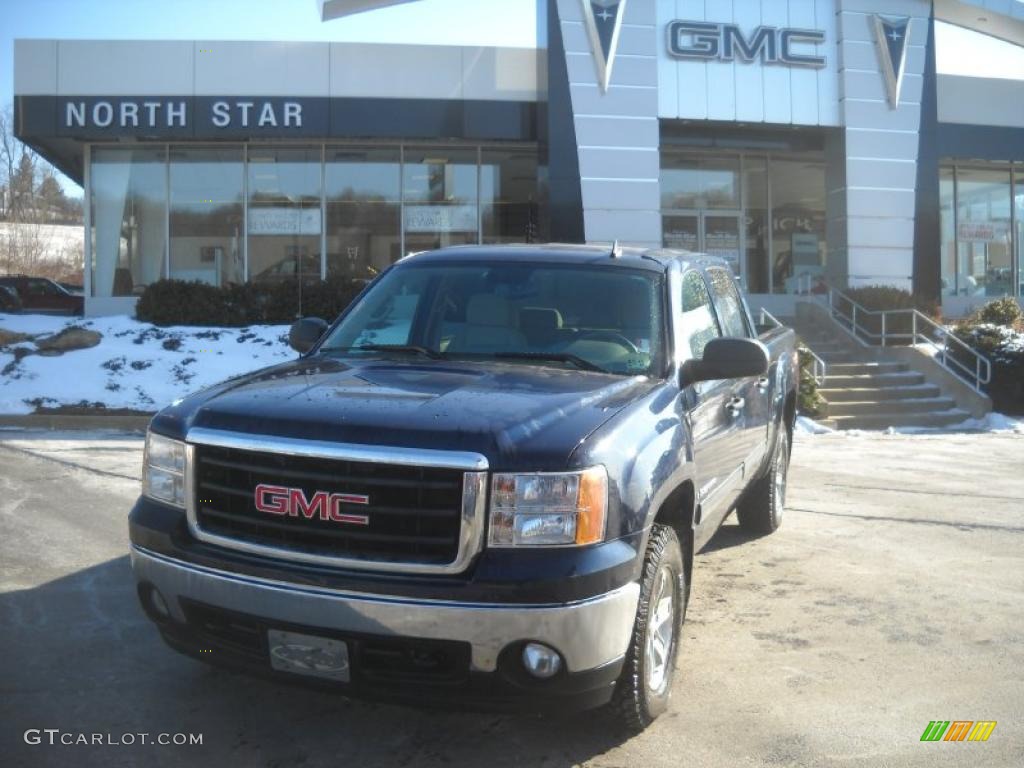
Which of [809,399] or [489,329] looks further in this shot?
[809,399]

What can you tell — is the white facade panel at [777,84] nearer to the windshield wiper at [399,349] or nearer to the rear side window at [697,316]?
the rear side window at [697,316]

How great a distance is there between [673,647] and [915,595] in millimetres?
2388

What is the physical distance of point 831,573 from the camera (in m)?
5.89

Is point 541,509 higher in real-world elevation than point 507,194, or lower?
lower

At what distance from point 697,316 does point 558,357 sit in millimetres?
964

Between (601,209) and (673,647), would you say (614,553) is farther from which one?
(601,209)

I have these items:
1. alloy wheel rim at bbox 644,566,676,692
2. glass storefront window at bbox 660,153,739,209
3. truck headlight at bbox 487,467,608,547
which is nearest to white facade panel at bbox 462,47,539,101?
glass storefront window at bbox 660,153,739,209

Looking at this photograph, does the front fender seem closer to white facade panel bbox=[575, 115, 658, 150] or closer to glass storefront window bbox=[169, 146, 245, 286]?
Result: white facade panel bbox=[575, 115, 658, 150]

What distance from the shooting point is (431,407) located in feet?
10.5

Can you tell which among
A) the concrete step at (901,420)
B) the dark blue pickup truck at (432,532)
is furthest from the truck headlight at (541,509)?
the concrete step at (901,420)

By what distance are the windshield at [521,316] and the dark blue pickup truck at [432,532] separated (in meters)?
0.24

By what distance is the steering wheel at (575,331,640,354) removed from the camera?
4211 mm

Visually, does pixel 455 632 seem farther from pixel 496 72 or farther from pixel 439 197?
pixel 439 197

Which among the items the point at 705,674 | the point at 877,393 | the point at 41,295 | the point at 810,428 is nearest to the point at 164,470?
the point at 705,674
